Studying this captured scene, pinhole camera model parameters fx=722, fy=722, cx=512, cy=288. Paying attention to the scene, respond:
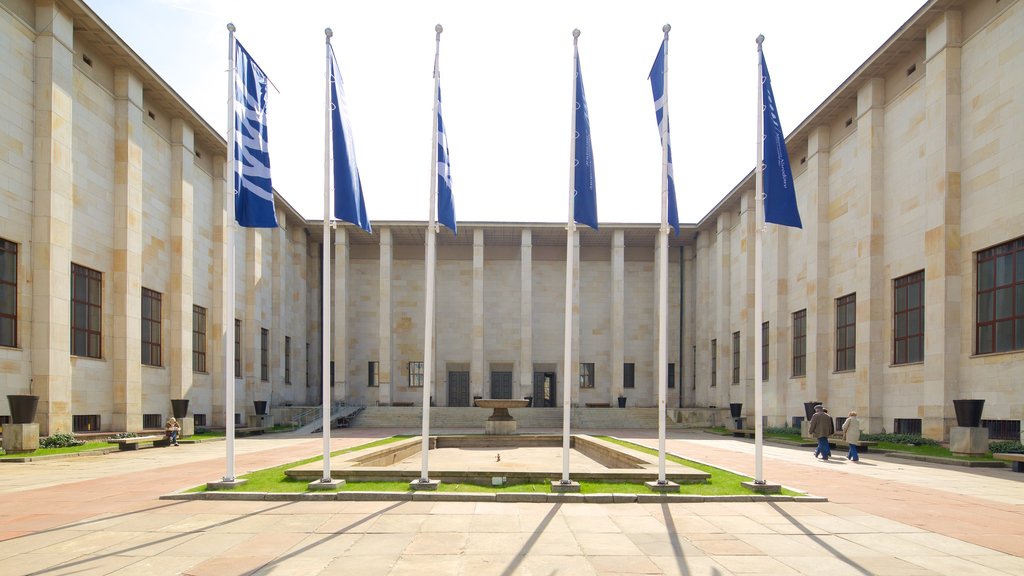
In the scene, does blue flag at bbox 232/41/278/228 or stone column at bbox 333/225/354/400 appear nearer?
blue flag at bbox 232/41/278/228

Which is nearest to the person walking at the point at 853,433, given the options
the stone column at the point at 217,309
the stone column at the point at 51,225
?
the stone column at the point at 51,225

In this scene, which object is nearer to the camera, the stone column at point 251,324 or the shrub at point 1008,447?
the shrub at point 1008,447

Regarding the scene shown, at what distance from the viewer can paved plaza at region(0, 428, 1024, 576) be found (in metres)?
8.05

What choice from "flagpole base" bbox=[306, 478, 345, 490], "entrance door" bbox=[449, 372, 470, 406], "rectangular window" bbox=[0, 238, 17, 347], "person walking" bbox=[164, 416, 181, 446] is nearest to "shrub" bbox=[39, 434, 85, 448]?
"person walking" bbox=[164, 416, 181, 446]

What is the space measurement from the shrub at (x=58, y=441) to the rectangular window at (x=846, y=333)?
30.1 meters

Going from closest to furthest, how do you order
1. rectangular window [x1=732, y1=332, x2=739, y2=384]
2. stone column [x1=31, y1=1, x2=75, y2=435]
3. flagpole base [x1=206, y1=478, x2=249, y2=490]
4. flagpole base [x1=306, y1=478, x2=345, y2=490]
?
flagpole base [x1=306, y1=478, x2=345, y2=490]
flagpole base [x1=206, y1=478, x2=249, y2=490]
stone column [x1=31, y1=1, x2=75, y2=435]
rectangular window [x1=732, y1=332, x2=739, y2=384]

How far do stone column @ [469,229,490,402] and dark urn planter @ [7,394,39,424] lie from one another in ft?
99.8

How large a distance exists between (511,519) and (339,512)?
2.75 m

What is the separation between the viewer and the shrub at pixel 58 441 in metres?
22.7

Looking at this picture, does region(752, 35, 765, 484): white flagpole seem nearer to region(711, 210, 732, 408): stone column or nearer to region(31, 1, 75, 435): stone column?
region(31, 1, 75, 435): stone column

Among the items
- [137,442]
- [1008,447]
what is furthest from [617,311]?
[137,442]

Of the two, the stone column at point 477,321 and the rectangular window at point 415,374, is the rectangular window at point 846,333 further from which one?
the rectangular window at point 415,374

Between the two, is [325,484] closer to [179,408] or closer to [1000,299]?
[179,408]

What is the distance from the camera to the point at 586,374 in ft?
172
